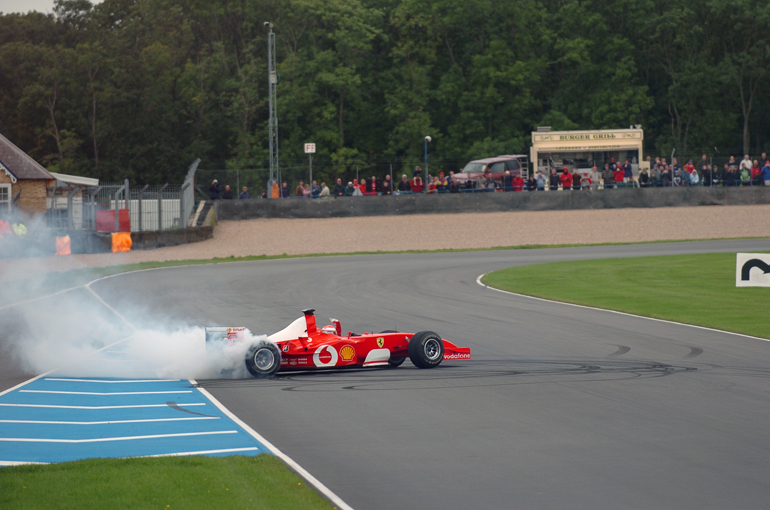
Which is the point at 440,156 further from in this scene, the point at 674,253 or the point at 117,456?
the point at 117,456

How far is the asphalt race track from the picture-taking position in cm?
689

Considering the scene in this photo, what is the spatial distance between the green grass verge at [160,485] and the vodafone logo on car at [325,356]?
14.7ft

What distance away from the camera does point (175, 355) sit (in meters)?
12.5

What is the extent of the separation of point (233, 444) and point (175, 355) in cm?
448

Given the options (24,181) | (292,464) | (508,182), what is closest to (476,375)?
(292,464)

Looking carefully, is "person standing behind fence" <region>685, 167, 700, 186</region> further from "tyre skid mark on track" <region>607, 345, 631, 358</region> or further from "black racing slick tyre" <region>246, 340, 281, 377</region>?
"black racing slick tyre" <region>246, 340, 281, 377</region>

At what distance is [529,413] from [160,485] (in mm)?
4338

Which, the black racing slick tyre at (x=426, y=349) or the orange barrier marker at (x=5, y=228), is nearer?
the black racing slick tyre at (x=426, y=349)

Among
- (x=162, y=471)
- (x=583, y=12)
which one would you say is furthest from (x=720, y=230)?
(x=162, y=471)

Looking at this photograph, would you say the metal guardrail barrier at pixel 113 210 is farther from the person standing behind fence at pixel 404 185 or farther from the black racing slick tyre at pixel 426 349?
the black racing slick tyre at pixel 426 349

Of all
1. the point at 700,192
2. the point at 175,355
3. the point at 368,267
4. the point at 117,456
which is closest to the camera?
the point at 117,456

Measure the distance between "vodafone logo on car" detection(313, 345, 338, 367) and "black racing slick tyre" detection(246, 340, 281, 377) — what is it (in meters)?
0.56

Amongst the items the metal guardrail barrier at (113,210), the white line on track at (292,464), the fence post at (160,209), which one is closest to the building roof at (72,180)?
the metal guardrail barrier at (113,210)

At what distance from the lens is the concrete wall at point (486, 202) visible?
44000mm
